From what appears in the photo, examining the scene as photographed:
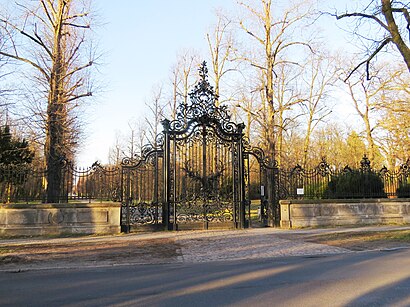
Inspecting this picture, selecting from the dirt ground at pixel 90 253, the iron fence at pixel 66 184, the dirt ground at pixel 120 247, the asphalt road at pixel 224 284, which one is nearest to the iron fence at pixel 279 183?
the iron fence at pixel 66 184

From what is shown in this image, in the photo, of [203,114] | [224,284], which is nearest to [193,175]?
[203,114]

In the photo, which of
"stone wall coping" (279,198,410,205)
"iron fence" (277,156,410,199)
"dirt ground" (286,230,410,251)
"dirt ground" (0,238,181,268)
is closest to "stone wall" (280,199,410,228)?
"stone wall coping" (279,198,410,205)

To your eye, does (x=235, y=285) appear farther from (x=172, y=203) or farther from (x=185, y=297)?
(x=172, y=203)

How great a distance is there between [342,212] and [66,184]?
38.6 ft

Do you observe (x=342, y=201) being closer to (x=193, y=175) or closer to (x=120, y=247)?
(x=193, y=175)

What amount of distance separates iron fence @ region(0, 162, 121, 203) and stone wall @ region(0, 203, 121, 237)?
38 cm

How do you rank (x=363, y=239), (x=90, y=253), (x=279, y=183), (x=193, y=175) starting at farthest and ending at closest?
1. (x=279, y=183)
2. (x=193, y=175)
3. (x=363, y=239)
4. (x=90, y=253)

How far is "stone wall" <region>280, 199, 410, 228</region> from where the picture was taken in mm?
17438

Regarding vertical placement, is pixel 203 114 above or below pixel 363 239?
above

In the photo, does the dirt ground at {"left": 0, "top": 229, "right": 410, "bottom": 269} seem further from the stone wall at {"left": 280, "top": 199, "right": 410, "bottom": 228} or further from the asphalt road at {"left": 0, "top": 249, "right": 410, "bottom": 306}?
the stone wall at {"left": 280, "top": 199, "right": 410, "bottom": 228}

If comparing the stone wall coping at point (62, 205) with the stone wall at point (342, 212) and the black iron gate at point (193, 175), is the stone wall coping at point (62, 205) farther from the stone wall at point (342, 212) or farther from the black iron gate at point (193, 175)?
the stone wall at point (342, 212)

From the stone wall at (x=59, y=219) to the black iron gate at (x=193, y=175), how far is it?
68 centimetres

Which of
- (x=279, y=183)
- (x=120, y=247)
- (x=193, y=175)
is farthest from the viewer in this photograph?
(x=279, y=183)

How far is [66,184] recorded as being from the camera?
15.5 metres
